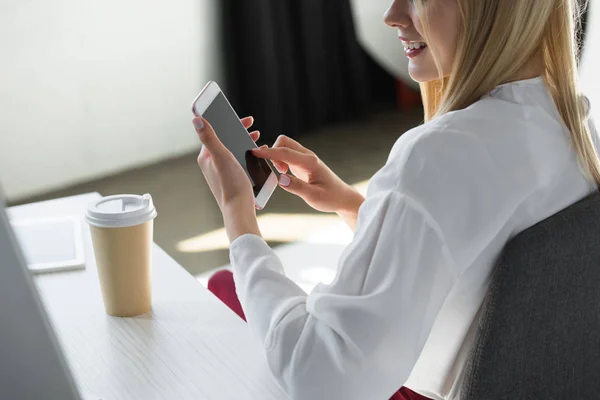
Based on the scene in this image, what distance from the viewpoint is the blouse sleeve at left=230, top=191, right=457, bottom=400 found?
0.87 metres

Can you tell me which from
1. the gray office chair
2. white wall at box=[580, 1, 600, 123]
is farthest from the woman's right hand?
white wall at box=[580, 1, 600, 123]

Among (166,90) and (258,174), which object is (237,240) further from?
(166,90)

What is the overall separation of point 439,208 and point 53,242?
2.26ft

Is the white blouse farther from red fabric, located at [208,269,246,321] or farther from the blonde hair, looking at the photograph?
red fabric, located at [208,269,246,321]

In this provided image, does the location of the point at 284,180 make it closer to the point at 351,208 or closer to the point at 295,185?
the point at 295,185

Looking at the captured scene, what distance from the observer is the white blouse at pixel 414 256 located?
87cm

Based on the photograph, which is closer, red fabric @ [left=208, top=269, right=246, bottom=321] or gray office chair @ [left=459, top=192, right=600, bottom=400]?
gray office chair @ [left=459, top=192, right=600, bottom=400]

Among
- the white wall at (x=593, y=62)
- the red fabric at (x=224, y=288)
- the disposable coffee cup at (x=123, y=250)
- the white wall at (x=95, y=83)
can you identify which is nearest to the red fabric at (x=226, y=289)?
Answer: the red fabric at (x=224, y=288)

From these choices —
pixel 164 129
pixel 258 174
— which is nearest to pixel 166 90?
pixel 164 129

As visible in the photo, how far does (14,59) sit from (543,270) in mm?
2638

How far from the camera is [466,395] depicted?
93 cm

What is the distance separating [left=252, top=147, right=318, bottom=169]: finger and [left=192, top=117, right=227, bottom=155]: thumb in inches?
4.8

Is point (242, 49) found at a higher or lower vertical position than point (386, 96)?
higher

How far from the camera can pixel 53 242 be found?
1.34m
